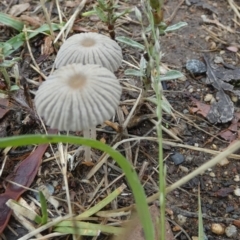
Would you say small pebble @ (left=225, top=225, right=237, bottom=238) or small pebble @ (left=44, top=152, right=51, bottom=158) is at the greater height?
small pebble @ (left=44, top=152, right=51, bottom=158)

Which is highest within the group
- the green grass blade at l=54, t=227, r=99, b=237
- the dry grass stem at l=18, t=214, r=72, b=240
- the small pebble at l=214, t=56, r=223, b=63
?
the small pebble at l=214, t=56, r=223, b=63

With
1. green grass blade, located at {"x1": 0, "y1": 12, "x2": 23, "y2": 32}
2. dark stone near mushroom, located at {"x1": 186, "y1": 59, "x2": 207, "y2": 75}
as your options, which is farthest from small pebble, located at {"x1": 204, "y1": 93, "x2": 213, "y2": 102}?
green grass blade, located at {"x1": 0, "y1": 12, "x2": 23, "y2": 32}

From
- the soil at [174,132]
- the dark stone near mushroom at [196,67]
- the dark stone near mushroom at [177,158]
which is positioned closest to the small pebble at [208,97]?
the soil at [174,132]

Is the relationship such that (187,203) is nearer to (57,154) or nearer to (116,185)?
(116,185)

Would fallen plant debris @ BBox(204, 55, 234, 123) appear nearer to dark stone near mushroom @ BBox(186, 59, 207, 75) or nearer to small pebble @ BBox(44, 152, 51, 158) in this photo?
dark stone near mushroom @ BBox(186, 59, 207, 75)

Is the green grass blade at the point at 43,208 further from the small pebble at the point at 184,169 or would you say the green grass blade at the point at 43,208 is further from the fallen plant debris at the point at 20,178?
the small pebble at the point at 184,169
